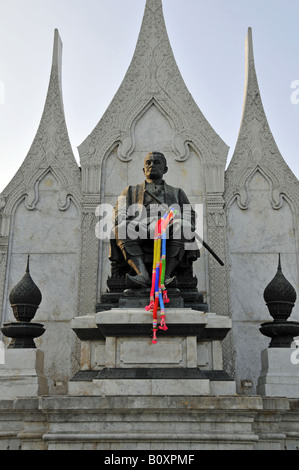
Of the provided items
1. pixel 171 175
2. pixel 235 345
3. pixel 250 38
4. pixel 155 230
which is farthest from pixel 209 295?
pixel 250 38

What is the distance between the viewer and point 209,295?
8945 mm

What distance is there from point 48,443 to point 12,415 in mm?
762

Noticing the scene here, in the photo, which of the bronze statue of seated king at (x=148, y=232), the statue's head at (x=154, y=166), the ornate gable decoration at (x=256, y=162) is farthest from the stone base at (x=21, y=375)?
Answer: the ornate gable decoration at (x=256, y=162)

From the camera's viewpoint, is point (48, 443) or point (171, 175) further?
point (171, 175)

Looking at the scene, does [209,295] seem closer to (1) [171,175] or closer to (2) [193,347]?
(1) [171,175]

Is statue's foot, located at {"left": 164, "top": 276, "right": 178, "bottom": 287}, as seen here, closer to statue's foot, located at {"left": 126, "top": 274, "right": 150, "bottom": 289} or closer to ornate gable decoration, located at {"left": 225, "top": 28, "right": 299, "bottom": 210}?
Result: statue's foot, located at {"left": 126, "top": 274, "right": 150, "bottom": 289}

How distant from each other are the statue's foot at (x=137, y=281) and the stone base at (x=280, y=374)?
1.81m

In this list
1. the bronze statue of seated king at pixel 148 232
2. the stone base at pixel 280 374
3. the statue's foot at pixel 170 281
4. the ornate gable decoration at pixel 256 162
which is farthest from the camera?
the ornate gable decoration at pixel 256 162

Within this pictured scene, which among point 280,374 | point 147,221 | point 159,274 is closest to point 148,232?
point 147,221

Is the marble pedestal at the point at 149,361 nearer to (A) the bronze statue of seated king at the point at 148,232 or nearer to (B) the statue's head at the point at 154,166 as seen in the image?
(A) the bronze statue of seated king at the point at 148,232

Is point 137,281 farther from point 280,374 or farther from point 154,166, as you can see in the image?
point 280,374

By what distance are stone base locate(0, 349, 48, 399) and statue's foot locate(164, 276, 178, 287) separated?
1951 millimetres

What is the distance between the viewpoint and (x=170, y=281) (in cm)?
592

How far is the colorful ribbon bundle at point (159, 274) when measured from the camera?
5503mm
